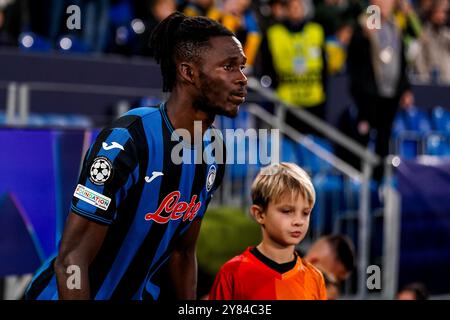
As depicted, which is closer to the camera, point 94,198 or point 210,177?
point 94,198

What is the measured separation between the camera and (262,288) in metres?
4.08

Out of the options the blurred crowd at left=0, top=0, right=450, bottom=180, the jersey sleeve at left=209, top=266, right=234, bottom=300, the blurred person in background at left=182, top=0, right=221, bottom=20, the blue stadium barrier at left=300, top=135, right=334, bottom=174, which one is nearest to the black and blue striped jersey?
the jersey sleeve at left=209, top=266, right=234, bottom=300

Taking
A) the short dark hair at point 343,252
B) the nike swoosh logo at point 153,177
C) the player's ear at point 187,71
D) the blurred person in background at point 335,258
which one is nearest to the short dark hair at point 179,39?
the player's ear at point 187,71

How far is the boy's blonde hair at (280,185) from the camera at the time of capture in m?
4.24

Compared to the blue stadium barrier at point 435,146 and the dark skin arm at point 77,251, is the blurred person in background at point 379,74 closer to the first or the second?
the blue stadium barrier at point 435,146

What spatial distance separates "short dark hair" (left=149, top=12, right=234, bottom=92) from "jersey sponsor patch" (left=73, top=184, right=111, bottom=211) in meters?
0.62

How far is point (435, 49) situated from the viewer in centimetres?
1411

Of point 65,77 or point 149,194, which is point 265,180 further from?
point 65,77

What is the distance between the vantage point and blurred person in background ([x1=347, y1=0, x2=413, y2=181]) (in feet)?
34.2

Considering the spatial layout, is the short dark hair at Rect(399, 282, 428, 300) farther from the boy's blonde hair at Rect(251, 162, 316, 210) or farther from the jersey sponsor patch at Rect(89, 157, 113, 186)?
the jersey sponsor patch at Rect(89, 157, 113, 186)

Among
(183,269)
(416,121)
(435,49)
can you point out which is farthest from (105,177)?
(435,49)

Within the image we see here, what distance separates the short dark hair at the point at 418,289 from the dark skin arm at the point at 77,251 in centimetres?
386

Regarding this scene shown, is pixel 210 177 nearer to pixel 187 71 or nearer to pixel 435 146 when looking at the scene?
pixel 187 71

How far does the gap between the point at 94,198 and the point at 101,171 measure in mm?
105
